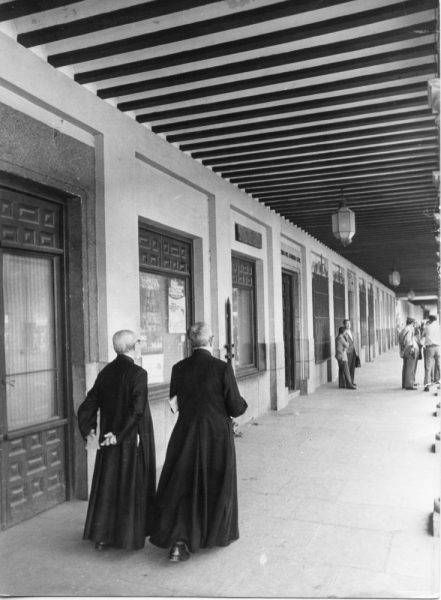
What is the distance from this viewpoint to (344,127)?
6.33 metres

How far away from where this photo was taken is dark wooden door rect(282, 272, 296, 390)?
12266mm

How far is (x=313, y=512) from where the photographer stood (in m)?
4.67

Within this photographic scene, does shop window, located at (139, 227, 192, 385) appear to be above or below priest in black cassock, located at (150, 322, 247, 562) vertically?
above

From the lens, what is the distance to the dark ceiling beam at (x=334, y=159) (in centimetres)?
716

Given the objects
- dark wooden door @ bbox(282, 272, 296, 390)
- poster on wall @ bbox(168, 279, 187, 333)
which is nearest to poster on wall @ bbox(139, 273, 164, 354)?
poster on wall @ bbox(168, 279, 187, 333)

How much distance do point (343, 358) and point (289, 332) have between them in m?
1.51

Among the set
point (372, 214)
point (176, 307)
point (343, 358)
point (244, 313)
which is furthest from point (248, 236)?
Answer: point (343, 358)

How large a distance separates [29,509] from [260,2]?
437cm

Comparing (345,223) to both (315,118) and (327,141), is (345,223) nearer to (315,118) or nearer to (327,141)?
(327,141)

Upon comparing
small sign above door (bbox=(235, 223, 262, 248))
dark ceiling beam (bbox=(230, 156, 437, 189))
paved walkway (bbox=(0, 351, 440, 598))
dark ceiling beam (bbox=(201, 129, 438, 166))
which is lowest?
paved walkway (bbox=(0, 351, 440, 598))

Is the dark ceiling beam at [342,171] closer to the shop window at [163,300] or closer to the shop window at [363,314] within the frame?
the shop window at [163,300]

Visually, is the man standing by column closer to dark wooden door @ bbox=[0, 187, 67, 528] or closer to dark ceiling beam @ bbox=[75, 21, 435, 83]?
dark ceiling beam @ bbox=[75, 21, 435, 83]

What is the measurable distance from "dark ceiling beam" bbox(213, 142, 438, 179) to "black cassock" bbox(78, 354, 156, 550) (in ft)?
15.2

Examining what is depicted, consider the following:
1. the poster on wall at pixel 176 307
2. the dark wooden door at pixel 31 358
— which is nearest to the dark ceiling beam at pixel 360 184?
the poster on wall at pixel 176 307
